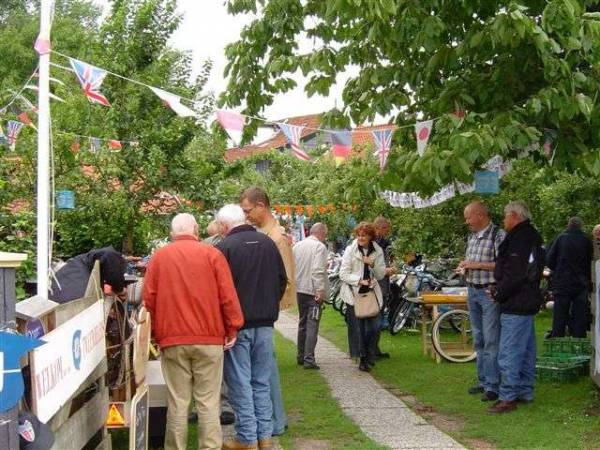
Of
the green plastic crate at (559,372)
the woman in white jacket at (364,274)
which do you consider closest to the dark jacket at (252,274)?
the green plastic crate at (559,372)

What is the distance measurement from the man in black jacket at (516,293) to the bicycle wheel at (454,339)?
3.01 meters

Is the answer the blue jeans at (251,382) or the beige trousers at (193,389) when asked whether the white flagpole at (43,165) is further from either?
the blue jeans at (251,382)

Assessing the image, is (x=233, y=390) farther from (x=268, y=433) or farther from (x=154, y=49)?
(x=154, y=49)

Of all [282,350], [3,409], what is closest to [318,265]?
[282,350]

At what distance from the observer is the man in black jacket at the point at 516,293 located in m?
8.57

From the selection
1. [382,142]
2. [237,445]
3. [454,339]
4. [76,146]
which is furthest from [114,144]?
[237,445]

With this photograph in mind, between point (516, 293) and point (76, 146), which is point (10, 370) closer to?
point (516, 293)

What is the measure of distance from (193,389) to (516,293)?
132 inches

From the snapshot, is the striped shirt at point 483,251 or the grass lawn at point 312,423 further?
the striped shirt at point 483,251

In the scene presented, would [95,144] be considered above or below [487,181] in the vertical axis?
above

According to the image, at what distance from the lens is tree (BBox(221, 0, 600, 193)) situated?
751 centimetres

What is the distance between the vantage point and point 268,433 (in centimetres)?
725

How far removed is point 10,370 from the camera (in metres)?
3.69

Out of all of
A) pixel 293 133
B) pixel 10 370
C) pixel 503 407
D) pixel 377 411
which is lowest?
pixel 377 411
